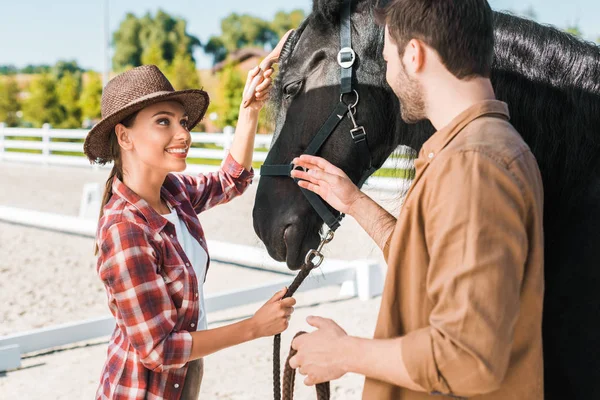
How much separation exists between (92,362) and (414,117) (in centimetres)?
356

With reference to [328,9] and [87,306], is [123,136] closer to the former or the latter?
[328,9]

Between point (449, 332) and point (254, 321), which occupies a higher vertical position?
point (449, 332)

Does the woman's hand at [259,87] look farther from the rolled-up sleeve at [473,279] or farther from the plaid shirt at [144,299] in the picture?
the rolled-up sleeve at [473,279]

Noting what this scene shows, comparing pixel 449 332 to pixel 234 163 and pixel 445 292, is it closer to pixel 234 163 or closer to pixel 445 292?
pixel 445 292

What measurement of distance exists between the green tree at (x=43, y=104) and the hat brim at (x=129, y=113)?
117ft

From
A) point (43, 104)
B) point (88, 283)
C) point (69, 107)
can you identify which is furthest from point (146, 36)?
point (88, 283)

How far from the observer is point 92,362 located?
165 inches

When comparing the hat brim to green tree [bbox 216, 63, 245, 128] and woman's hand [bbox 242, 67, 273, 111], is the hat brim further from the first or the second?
green tree [bbox 216, 63, 245, 128]

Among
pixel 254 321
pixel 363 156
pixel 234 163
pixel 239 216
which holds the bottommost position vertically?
pixel 239 216

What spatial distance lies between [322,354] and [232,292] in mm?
3815

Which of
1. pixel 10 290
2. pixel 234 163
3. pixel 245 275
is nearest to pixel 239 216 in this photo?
pixel 245 275

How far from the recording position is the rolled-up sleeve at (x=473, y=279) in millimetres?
993

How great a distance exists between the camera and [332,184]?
167 centimetres

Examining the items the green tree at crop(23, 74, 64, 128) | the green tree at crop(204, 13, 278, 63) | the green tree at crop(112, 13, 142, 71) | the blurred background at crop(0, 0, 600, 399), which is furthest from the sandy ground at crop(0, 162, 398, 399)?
the green tree at crop(204, 13, 278, 63)
